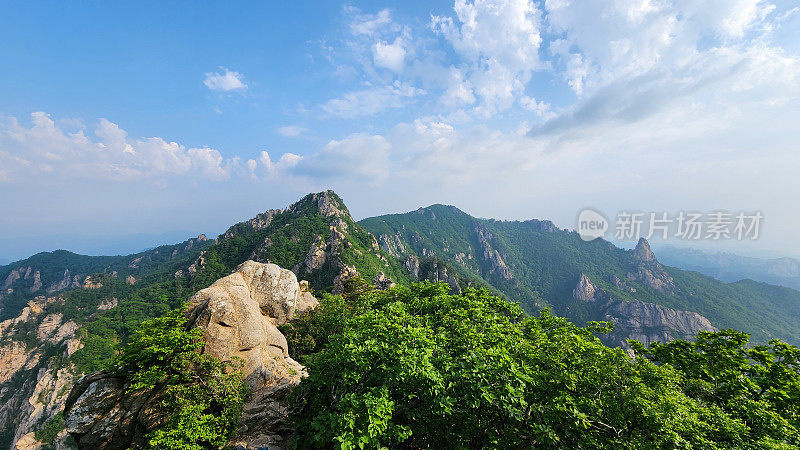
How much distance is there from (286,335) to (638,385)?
29.8 metres

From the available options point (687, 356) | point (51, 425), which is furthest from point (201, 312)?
point (51, 425)

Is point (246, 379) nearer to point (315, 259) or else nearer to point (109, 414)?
point (109, 414)

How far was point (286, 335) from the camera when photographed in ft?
99.3

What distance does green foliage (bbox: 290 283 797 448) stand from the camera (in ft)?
28.3

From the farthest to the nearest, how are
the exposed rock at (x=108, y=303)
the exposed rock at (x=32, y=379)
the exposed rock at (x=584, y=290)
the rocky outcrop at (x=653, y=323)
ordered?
1. the exposed rock at (x=584, y=290)
2. the rocky outcrop at (x=653, y=323)
3. the exposed rock at (x=108, y=303)
4. the exposed rock at (x=32, y=379)

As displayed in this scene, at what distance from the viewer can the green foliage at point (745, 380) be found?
10539mm

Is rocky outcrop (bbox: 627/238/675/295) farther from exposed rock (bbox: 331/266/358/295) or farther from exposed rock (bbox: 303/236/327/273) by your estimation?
exposed rock (bbox: 303/236/327/273)

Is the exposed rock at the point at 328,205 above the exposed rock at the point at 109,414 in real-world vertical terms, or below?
above

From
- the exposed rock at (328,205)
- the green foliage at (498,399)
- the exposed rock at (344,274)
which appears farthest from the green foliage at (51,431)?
the exposed rock at (328,205)

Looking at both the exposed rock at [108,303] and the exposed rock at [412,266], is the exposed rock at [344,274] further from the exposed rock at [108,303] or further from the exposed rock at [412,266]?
the exposed rock at [108,303]

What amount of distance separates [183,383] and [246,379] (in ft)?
13.2

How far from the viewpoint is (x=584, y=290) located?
178m

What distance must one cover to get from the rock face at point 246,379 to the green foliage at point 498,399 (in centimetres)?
616

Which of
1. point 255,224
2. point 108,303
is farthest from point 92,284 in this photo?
point 255,224
